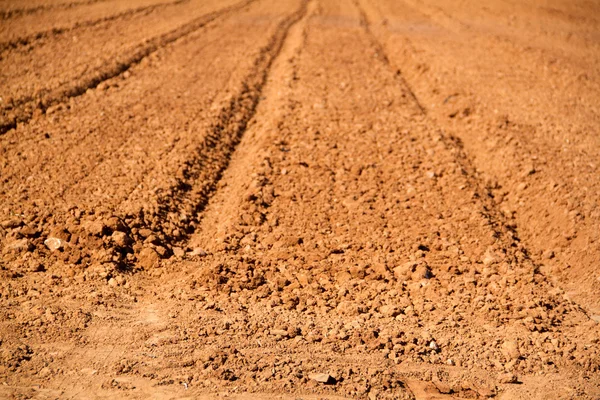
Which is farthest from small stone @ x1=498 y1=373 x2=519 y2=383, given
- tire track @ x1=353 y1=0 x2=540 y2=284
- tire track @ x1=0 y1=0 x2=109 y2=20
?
tire track @ x1=0 y1=0 x2=109 y2=20

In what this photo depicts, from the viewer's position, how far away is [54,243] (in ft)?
17.6

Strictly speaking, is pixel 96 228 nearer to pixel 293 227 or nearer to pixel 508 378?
pixel 293 227

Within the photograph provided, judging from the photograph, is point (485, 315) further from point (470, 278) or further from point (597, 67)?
point (597, 67)

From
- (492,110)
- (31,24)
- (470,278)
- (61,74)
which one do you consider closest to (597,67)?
(492,110)

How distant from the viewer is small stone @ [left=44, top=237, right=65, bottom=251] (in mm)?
5320

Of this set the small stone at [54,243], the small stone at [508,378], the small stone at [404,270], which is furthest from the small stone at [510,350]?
the small stone at [54,243]

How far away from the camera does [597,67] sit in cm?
1274

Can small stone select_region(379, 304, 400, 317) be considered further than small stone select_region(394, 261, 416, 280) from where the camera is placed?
No

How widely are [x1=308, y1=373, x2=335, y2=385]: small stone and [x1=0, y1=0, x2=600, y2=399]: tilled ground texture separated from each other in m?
0.01

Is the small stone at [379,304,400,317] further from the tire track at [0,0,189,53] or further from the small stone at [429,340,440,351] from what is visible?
the tire track at [0,0,189,53]

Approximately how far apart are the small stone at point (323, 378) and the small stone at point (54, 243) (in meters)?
2.53

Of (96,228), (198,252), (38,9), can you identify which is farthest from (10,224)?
(38,9)

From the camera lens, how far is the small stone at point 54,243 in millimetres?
5320

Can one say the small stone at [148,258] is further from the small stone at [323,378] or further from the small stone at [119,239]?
the small stone at [323,378]
